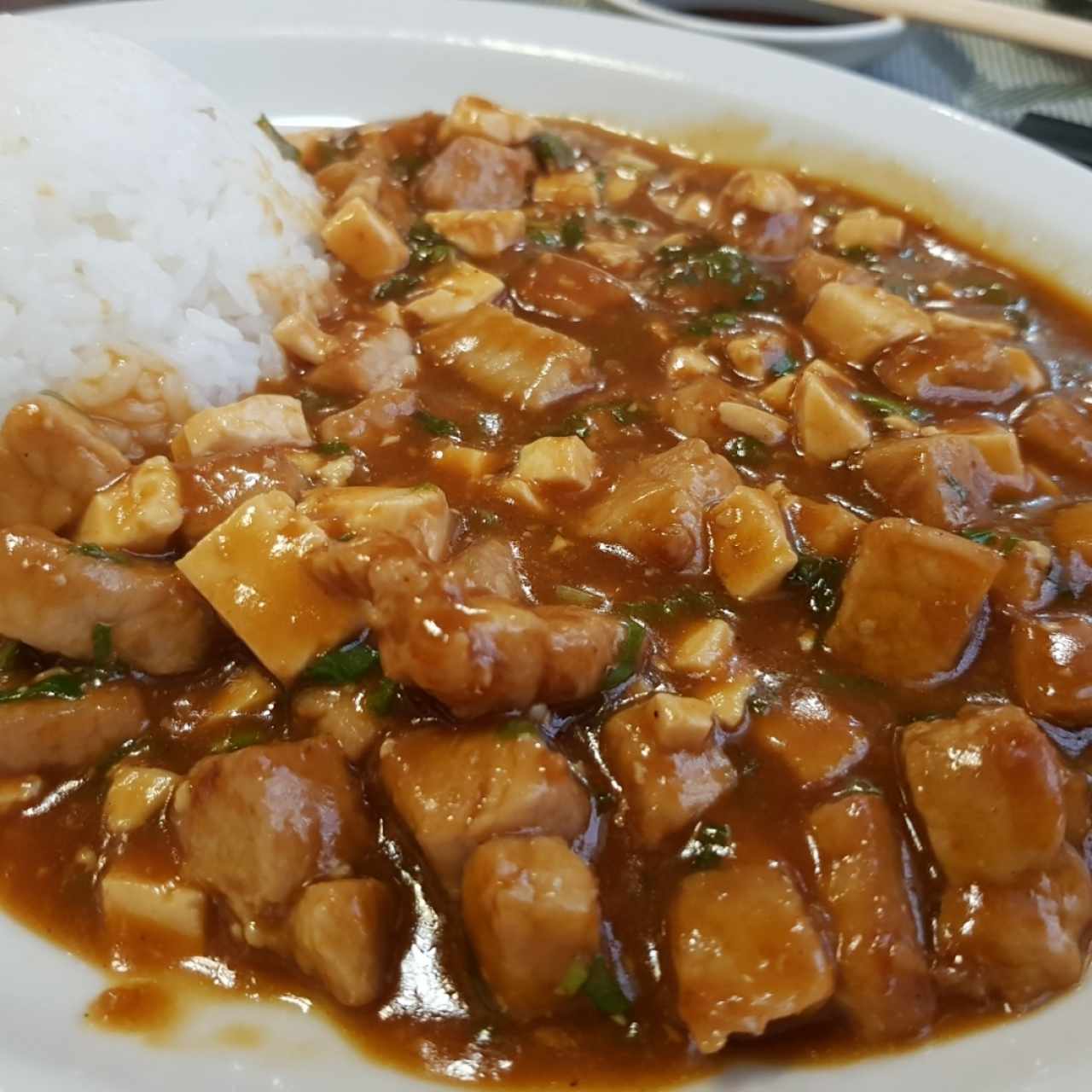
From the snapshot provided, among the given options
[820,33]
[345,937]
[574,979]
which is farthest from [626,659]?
[820,33]

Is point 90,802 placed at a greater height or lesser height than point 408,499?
lesser

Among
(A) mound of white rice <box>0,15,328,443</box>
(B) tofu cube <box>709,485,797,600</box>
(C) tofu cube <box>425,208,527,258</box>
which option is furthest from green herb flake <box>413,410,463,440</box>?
(C) tofu cube <box>425,208,527,258</box>

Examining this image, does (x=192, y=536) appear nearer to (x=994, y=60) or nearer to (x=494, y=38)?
(x=494, y=38)

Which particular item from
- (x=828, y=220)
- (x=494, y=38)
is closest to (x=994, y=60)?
(x=828, y=220)

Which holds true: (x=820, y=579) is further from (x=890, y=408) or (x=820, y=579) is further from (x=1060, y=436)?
(x=1060, y=436)

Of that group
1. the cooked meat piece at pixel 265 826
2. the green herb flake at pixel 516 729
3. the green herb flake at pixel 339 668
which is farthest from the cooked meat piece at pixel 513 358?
the cooked meat piece at pixel 265 826

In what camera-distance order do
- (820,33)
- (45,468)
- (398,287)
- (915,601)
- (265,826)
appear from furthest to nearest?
1. (820,33)
2. (398,287)
3. (45,468)
4. (915,601)
5. (265,826)
